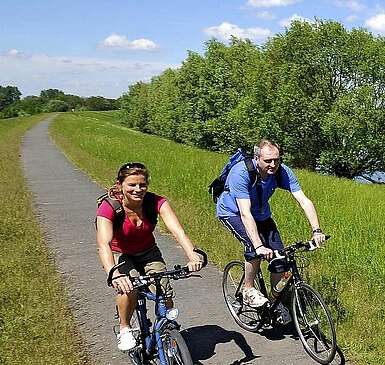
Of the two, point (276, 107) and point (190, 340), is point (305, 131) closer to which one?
point (276, 107)

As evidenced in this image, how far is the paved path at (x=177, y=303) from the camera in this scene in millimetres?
5129

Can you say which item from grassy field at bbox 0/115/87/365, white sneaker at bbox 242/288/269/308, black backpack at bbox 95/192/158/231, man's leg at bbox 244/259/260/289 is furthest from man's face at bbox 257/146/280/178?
grassy field at bbox 0/115/87/365

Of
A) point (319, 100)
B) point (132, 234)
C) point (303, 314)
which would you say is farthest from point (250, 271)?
point (319, 100)

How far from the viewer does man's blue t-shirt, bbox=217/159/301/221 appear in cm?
521

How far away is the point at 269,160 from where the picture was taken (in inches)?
198

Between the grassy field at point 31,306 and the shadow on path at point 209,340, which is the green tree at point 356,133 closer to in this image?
the grassy field at point 31,306

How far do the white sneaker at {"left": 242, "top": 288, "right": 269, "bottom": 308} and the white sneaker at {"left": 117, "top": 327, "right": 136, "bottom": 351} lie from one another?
144 centimetres

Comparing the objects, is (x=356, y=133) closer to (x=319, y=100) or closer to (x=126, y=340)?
(x=319, y=100)

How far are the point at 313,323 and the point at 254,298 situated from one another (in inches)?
27.2

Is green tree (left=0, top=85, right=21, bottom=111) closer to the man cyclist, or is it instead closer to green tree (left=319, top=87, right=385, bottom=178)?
green tree (left=319, top=87, right=385, bottom=178)

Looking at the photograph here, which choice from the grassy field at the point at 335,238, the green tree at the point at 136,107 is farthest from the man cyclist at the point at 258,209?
the green tree at the point at 136,107

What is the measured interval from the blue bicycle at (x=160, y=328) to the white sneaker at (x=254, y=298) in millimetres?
1299

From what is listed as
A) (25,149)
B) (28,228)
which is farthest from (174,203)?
(25,149)

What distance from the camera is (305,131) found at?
39.0m
